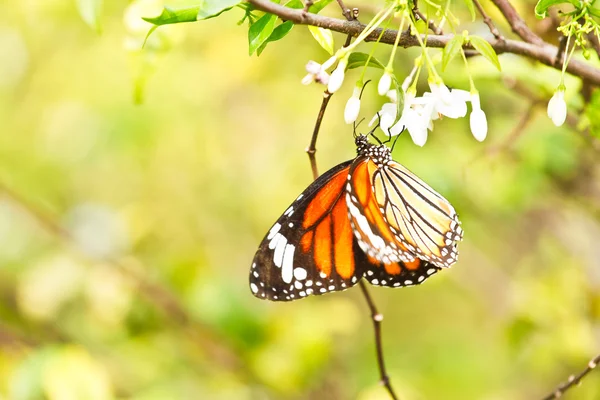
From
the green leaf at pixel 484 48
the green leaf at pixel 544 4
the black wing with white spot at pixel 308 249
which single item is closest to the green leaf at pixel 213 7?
the green leaf at pixel 484 48

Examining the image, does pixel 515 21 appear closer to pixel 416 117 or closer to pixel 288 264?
pixel 416 117

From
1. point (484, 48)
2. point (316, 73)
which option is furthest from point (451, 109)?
Result: point (316, 73)

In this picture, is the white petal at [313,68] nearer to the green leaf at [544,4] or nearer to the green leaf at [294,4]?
the green leaf at [294,4]

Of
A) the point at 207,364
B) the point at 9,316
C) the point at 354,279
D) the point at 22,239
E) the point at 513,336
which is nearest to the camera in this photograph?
the point at 354,279

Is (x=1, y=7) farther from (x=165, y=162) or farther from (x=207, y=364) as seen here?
(x=207, y=364)

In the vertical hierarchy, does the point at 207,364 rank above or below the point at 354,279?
above

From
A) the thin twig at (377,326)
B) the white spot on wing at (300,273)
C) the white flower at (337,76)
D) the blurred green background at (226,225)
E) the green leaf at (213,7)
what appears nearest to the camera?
the green leaf at (213,7)

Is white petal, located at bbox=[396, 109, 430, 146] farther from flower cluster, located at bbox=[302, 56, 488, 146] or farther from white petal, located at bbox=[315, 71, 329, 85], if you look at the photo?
white petal, located at bbox=[315, 71, 329, 85]

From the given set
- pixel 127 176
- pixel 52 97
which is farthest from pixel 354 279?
pixel 52 97
